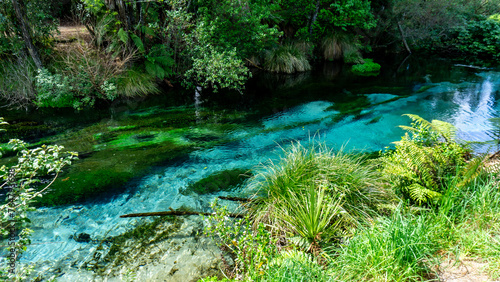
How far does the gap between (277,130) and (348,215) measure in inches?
165

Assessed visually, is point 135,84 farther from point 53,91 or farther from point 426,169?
point 426,169

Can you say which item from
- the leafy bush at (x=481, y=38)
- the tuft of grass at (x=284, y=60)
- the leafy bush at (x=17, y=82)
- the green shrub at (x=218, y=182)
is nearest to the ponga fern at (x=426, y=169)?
the green shrub at (x=218, y=182)

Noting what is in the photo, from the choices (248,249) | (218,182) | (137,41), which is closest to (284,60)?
(137,41)

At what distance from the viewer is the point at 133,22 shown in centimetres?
980

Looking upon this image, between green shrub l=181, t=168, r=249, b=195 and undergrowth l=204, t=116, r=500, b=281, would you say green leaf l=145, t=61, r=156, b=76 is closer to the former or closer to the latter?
green shrub l=181, t=168, r=249, b=195

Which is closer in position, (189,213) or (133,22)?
(189,213)

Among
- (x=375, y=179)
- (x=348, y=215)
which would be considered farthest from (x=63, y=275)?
(x=375, y=179)

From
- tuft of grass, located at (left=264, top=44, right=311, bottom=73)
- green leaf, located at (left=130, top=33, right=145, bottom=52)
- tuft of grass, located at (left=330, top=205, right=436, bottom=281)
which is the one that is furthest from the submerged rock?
tuft of grass, located at (left=264, top=44, right=311, bottom=73)

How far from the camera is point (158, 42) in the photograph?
36.2 feet

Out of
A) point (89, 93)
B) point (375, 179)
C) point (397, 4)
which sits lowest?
point (375, 179)

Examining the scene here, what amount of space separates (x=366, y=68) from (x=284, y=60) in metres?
4.36

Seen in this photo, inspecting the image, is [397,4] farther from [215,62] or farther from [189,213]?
[189,213]

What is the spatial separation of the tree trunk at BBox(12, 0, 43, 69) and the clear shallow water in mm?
2674

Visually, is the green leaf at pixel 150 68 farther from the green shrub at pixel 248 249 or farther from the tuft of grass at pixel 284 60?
the green shrub at pixel 248 249
